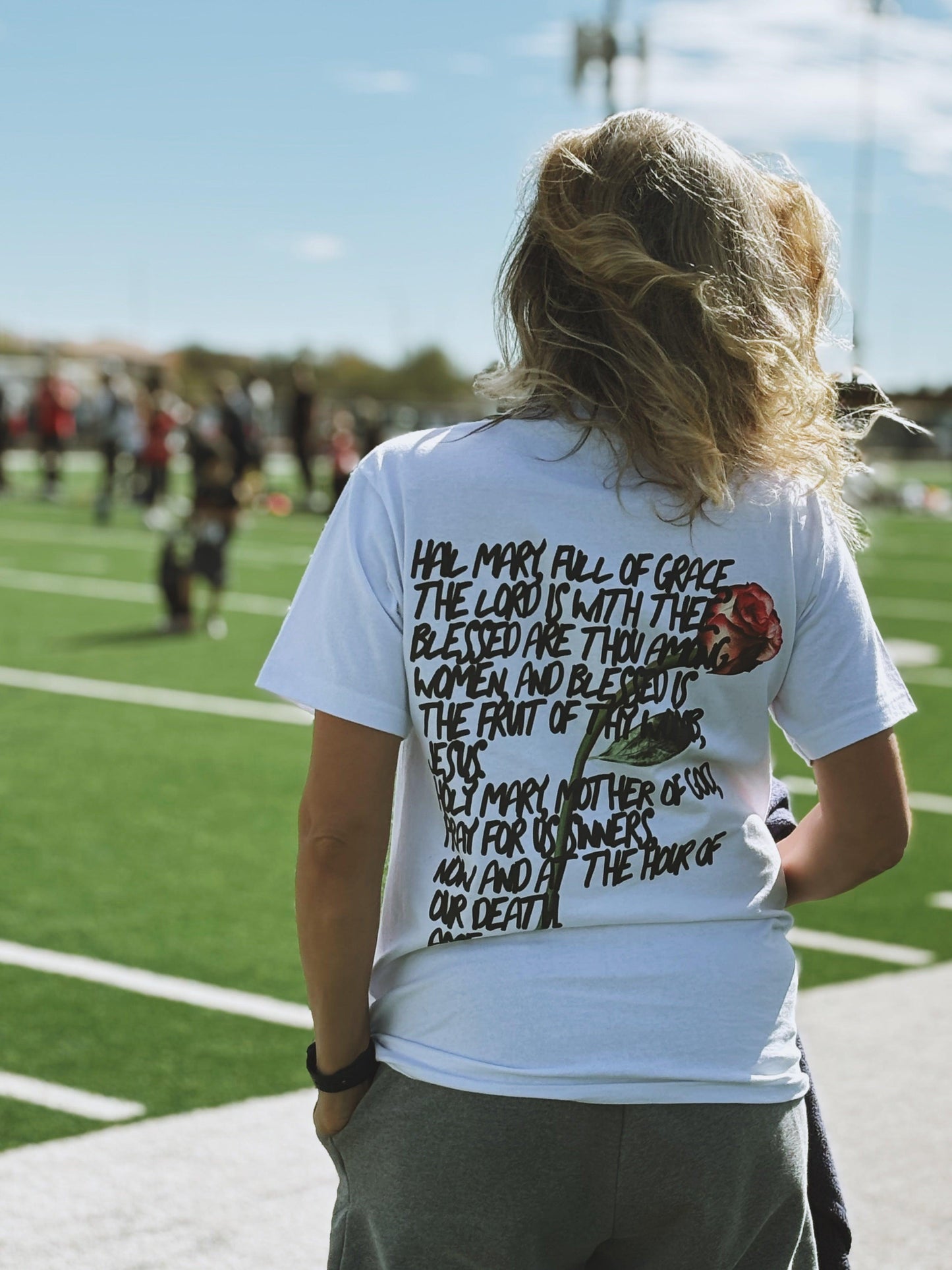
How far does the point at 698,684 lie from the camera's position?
5.51 feet

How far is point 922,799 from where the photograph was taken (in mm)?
8188

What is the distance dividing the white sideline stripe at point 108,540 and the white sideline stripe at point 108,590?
2.82 metres

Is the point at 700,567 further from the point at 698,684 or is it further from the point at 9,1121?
the point at 9,1121

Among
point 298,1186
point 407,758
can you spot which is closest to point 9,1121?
point 298,1186

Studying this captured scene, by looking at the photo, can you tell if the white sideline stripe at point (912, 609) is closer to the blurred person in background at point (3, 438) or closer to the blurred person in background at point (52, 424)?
the blurred person in background at point (52, 424)

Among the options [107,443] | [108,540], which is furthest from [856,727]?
[107,443]

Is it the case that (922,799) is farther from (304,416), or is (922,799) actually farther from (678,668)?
(304,416)

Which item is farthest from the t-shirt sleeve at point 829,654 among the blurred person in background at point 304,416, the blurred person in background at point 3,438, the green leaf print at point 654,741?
the blurred person in background at point 3,438

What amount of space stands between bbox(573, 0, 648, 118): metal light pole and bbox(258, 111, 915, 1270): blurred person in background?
15825mm

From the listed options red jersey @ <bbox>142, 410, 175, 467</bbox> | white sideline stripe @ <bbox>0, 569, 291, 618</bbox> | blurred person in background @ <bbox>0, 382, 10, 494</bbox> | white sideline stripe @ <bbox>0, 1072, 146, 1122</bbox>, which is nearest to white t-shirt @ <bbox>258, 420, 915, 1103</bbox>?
white sideline stripe @ <bbox>0, 1072, 146, 1122</bbox>

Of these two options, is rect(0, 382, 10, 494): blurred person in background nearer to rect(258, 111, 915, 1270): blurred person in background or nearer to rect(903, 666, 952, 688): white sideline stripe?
rect(903, 666, 952, 688): white sideline stripe

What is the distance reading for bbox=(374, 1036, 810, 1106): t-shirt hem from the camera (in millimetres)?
1599

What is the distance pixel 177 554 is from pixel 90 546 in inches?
Result: 271

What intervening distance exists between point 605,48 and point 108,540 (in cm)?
849
